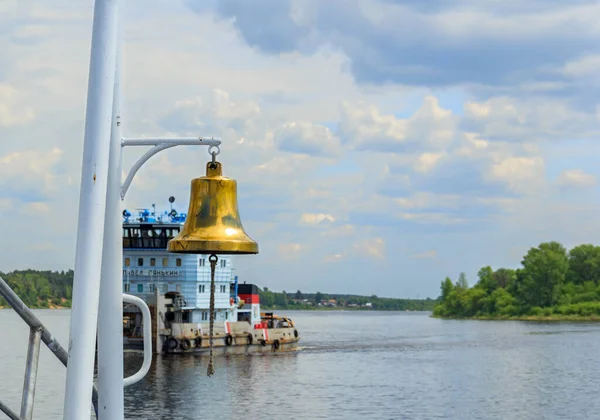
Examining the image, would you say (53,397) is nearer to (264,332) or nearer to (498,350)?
(264,332)

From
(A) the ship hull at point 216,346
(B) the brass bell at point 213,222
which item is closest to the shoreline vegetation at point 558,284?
(A) the ship hull at point 216,346

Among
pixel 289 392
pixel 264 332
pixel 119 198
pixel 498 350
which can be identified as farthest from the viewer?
pixel 498 350

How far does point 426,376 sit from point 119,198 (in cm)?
5861

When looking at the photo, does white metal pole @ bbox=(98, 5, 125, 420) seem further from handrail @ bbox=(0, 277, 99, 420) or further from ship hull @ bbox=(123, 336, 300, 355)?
ship hull @ bbox=(123, 336, 300, 355)

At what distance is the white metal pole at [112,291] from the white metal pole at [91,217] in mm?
570

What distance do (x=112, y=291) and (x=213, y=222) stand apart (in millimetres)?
1136

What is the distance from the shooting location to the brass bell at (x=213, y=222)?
6.58 meters

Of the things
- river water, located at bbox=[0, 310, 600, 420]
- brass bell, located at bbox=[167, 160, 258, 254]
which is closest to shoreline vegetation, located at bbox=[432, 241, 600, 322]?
river water, located at bbox=[0, 310, 600, 420]

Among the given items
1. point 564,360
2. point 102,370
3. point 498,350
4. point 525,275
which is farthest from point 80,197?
point 525,275

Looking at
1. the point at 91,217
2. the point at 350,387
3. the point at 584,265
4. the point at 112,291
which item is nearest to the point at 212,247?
the point at 112,291

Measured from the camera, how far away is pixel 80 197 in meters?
4.91

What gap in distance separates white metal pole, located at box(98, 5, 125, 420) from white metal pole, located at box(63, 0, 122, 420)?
0.57m

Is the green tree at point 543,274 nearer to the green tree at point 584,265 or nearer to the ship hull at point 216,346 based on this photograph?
the green tree at point 584,265

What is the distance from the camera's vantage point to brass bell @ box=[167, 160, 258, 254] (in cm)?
658
